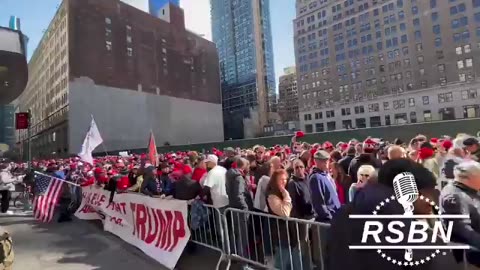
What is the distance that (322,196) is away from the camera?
4.83 m

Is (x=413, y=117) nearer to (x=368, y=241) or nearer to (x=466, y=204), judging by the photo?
(x=466, y=204)

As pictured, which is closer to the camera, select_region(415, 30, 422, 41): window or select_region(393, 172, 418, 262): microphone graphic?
select_region(393, 172, 418, 262): microphone graphic

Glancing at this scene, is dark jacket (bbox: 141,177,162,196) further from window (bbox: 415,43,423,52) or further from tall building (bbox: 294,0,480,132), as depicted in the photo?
window (bbox: 415,43,423,52)

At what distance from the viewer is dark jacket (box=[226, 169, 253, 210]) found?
6203 mm

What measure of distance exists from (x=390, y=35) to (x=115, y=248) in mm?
99480

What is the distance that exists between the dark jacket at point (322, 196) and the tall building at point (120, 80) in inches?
1837

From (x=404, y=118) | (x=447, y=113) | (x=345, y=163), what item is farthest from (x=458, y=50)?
(x=345, y=163)

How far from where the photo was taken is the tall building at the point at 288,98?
14175 centimetres

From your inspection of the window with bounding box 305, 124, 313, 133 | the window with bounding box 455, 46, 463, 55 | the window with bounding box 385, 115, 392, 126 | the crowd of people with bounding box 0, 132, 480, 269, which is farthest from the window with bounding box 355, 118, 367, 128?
the crowd of people with bounding box 0, 132, 480, 269

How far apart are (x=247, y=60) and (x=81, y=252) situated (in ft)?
406

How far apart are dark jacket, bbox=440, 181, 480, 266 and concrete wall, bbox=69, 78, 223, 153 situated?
5289cm

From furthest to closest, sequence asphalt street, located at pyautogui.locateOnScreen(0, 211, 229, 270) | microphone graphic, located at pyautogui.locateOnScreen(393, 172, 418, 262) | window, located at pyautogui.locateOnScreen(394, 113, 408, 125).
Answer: window, located at pyautogui.locateOnScreen(394, 113, 408, 125), asphalt street, located at pyautogui.locateOnScreen(0, 211, 229, 270), microphone graphic, located at pyautogui.locateOnScreen(393, 172, 418, 262)

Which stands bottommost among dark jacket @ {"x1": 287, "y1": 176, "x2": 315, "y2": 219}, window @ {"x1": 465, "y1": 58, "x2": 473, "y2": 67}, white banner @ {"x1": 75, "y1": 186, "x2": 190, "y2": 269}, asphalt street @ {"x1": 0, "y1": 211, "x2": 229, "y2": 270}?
asphalt street @ {"x1": 0, "y1": 211, "x2": 229, "y2": 270}

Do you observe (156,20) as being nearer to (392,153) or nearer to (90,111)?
(90,111)
